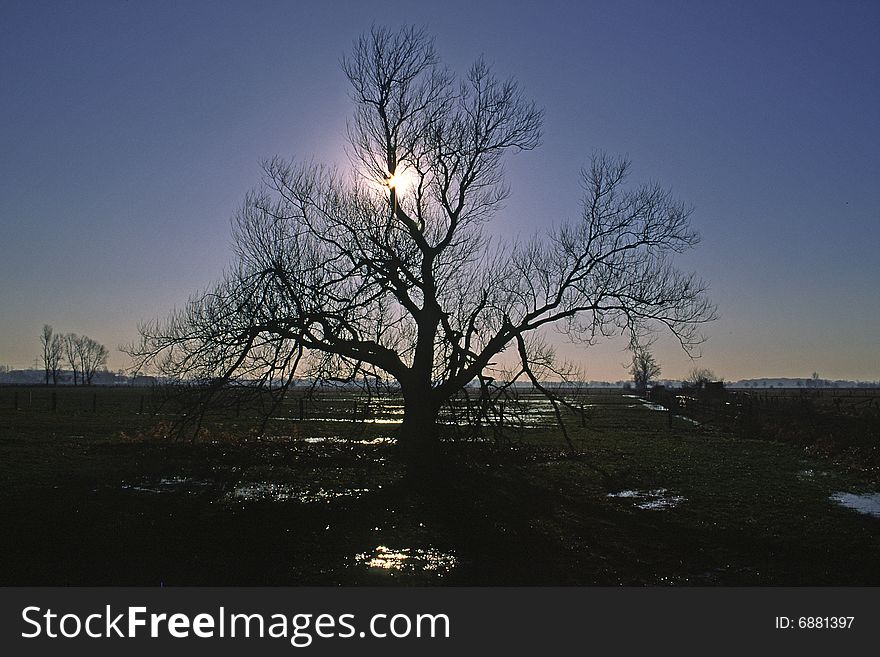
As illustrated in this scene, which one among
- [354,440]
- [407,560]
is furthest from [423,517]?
[354,440]

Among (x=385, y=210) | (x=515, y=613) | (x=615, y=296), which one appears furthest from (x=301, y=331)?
(x=515, y=613)

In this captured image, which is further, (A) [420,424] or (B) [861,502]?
(A) [420,424]

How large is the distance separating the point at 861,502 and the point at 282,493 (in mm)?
12483

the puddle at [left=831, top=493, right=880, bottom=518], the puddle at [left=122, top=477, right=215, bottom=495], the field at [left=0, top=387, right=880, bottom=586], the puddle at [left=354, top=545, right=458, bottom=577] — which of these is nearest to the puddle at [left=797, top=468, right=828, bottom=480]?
the field at [left=0, top=387, right=880, bottom=586]

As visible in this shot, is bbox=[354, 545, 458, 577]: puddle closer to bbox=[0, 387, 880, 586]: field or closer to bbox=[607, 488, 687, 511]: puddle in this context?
bbox=[0, 387, 880, 586]: field

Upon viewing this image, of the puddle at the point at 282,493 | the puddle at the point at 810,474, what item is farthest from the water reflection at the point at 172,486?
the puddle at the point at 810,474

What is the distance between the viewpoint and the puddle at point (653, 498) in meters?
15.2

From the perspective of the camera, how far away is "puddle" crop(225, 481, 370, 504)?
50.1ft

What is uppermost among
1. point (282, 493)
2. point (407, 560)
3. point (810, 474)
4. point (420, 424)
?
point (420, 424)

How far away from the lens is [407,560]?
10.3 m

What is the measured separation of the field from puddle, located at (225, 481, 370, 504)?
0.05m

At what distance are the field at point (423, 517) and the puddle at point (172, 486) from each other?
0.22 ft

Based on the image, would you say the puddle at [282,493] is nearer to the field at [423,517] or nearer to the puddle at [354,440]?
the field at [423,517]

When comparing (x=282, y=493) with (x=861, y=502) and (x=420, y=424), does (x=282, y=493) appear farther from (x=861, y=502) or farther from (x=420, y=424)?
(x=861, y=502)
